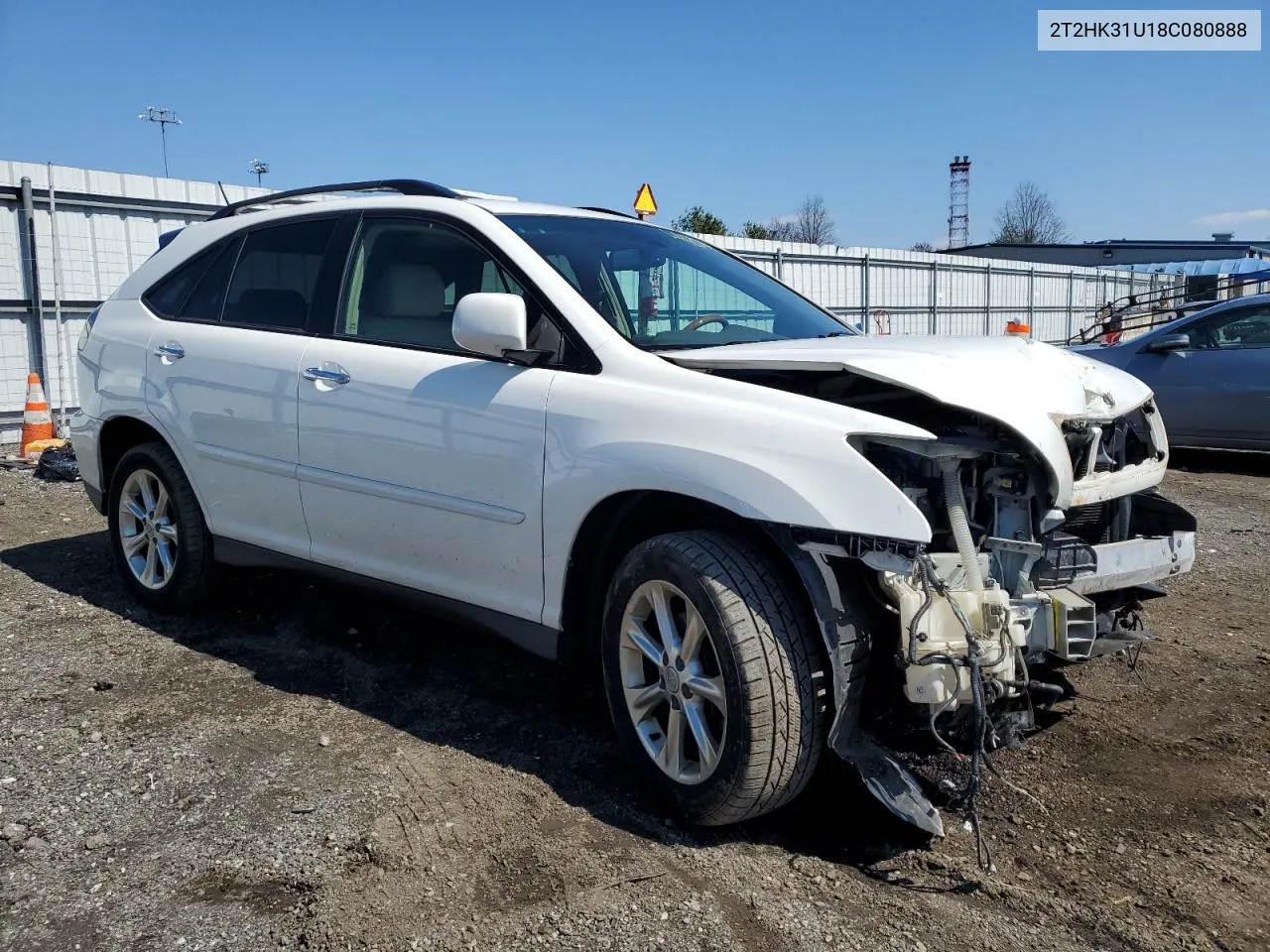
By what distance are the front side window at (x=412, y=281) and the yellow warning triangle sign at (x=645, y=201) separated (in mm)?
4645

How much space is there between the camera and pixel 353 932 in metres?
2.48

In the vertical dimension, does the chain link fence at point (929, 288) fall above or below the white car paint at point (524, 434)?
above

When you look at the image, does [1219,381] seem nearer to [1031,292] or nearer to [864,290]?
[864,290]

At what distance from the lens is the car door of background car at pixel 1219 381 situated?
864 centimetres

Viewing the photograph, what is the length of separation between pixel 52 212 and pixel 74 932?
366 inches

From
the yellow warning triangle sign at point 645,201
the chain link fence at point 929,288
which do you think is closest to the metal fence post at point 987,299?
the chain link fence at point 929,288

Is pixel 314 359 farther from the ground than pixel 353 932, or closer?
farther from the ground

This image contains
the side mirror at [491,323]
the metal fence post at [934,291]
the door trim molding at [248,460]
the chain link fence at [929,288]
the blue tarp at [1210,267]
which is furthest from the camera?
the blue tarp at [1210,267]

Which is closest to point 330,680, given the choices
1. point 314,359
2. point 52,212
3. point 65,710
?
point 65,710

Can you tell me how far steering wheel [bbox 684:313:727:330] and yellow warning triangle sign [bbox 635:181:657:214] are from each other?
4.82 meters

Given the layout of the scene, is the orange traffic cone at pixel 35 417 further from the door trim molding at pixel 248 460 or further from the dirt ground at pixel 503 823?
the door trim molding at pixel 248 460

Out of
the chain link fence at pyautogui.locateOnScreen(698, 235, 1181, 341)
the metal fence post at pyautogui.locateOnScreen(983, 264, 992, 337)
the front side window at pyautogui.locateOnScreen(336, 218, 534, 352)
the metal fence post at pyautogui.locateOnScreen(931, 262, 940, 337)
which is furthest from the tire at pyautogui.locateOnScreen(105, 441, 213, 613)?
the metal fence post at pyautogui.locateOnScreen(983, 264, 992, 337)

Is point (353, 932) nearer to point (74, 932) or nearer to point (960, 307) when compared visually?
point (74, 932)

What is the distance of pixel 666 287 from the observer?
4152mm
